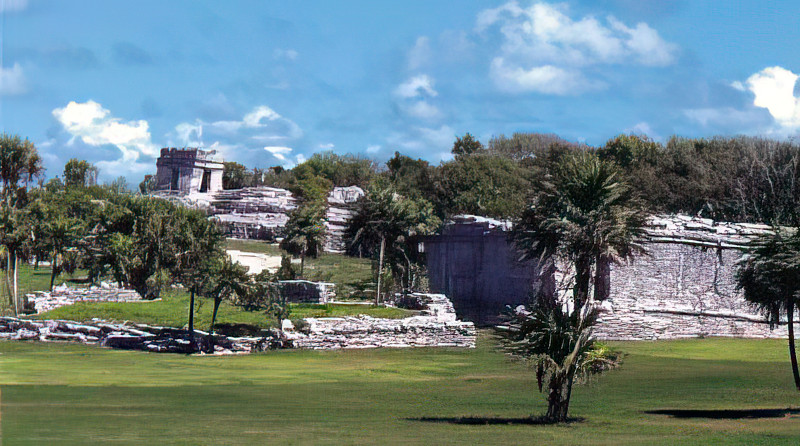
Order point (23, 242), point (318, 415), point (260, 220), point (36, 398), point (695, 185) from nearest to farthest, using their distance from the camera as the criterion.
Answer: point (318, 415) → point (36, 398) → point (23, 242) → point (695, 185) → point (260, 220)

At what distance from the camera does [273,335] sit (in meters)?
36.3

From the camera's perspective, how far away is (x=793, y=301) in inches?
902

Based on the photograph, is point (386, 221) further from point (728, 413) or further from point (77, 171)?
point (77, 171)

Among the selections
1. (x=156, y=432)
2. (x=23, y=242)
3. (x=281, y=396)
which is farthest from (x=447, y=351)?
(x=23, y=242)

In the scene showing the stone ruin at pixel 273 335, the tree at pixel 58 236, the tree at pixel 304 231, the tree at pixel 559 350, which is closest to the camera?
the tree at pixel 559 350

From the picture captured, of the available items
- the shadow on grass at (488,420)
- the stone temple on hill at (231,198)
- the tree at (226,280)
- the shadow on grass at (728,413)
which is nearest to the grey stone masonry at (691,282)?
the tree at (226,280)

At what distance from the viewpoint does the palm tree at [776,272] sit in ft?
73.4

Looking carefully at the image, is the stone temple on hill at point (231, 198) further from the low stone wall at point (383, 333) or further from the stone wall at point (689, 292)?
the low stone wall at point (383, 333)

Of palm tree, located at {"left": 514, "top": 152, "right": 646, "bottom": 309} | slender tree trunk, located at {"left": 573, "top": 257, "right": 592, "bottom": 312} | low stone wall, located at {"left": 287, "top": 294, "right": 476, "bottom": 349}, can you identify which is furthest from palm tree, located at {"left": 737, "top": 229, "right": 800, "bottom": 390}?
low stone wall, located at {"left": 287, "top": 294, "right": 476, "bottom": 349}

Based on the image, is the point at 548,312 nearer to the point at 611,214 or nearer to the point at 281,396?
the point at 281,396

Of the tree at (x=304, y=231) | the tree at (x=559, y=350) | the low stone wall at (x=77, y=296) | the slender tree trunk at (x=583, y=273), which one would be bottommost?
the low stone wall at (x=77, y=296)

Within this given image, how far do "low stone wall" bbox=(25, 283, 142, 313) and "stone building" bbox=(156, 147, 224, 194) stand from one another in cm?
4529

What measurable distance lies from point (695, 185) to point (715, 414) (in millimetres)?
58062

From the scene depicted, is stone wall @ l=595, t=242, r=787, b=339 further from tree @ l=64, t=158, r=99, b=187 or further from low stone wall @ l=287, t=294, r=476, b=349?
tree @ l=64, t=158, r=99, b=187
